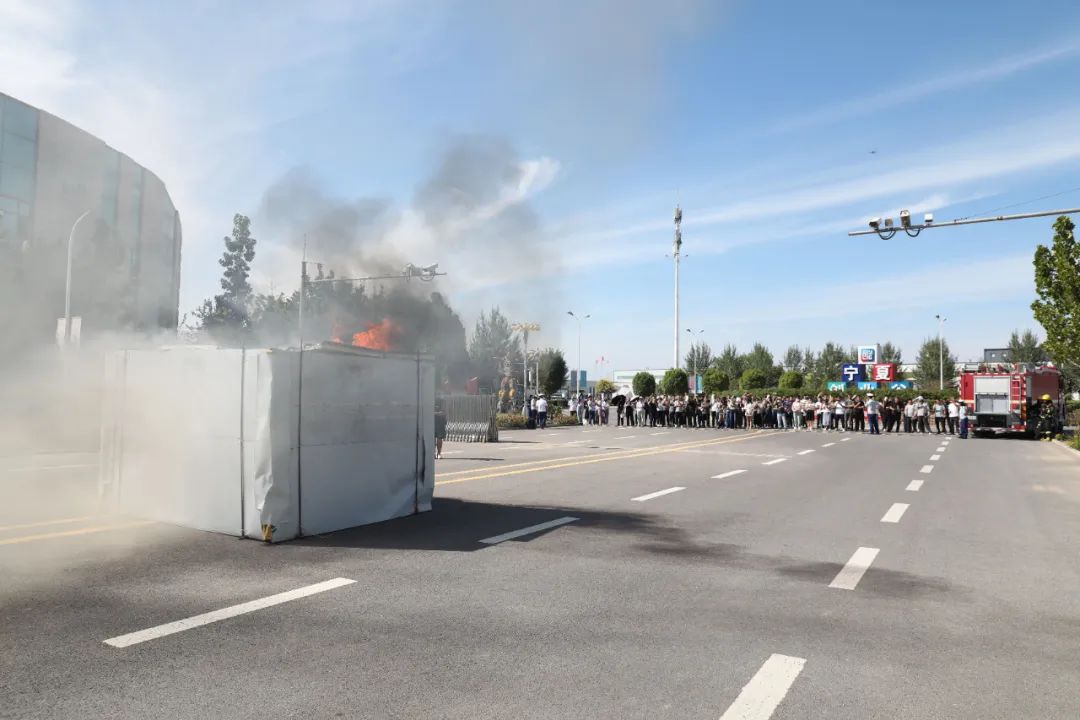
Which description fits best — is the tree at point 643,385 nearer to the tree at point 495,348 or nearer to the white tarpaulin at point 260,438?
the tree at point 495,348

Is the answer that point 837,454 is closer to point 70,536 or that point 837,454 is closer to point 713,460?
point 713,460

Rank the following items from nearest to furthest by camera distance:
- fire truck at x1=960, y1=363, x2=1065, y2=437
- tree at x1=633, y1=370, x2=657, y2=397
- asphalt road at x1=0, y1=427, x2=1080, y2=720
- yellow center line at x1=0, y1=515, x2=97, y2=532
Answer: asphalt road at x1=0, y1=427, x2=1080, y2=720 < yellow center line at x1=0, y1=515, x2=97, y2=532 < fire truck at x1=960, y1=363, x2=1065, y2=437 < tree at x1=633, y1=370, x2=657, y2=397

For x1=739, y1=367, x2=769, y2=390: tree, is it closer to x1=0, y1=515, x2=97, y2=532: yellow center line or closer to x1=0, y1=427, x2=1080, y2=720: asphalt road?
x1=0, y1=427, x2=1080, y2=720: asphalt road

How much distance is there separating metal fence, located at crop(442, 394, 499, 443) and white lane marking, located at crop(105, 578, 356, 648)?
1623 centimetres

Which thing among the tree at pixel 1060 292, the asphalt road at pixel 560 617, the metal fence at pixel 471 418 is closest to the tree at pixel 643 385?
the tree at pixel 1060 292

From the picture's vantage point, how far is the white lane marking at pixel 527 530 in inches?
266

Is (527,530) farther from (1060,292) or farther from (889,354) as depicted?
(889,354)

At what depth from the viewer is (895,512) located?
8.82 m

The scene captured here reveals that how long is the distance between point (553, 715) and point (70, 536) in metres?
5.48

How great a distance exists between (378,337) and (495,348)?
40095 mm

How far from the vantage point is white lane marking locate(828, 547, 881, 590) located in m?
5.33

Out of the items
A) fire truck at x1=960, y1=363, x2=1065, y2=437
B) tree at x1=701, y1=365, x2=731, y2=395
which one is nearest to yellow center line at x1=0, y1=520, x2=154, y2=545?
fire truck at x1=960, y1=363, x2=1065, y2=437

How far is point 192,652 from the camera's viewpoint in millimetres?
3727

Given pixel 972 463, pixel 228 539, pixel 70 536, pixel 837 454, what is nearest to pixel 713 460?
pixel 837 454
